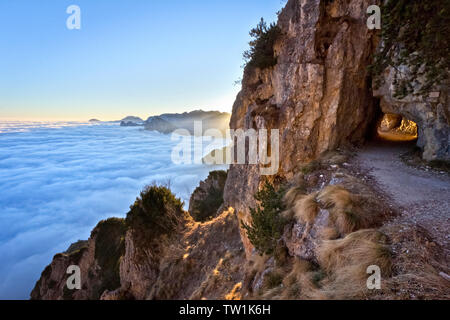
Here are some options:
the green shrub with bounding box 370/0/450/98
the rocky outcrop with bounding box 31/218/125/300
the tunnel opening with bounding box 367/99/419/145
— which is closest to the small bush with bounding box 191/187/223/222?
the rocky outcrop with bounding box 31/218/125/300

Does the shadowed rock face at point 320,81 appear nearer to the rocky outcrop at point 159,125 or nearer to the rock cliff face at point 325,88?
the rock cliff face at point 325,88

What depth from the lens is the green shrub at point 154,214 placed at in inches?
642

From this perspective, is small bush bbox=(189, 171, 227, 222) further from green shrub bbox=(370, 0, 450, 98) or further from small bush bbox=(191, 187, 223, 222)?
green shrub bbox=(370, 0, 450, 98)

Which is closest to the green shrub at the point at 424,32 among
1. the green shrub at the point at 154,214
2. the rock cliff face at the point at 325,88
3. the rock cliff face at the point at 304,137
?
the rock cliff face at the point at 304,137

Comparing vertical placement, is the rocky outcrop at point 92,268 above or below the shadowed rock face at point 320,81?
below

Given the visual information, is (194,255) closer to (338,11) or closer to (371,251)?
(371,251)

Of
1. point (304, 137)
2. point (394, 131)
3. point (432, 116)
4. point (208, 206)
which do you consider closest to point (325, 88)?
point (304, 137)

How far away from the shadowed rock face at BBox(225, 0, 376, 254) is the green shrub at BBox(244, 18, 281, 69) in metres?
0.54

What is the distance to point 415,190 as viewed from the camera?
220 inches

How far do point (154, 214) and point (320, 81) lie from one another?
48.9ft

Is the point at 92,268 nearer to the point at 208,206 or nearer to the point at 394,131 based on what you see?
the point at 208,206

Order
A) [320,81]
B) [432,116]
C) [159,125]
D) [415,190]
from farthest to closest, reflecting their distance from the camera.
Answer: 1. [159,125]
2. [320,81]
3. [432,116]
4. [415,190]

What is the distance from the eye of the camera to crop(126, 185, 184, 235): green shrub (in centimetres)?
1631

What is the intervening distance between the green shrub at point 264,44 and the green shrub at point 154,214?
500 inches
